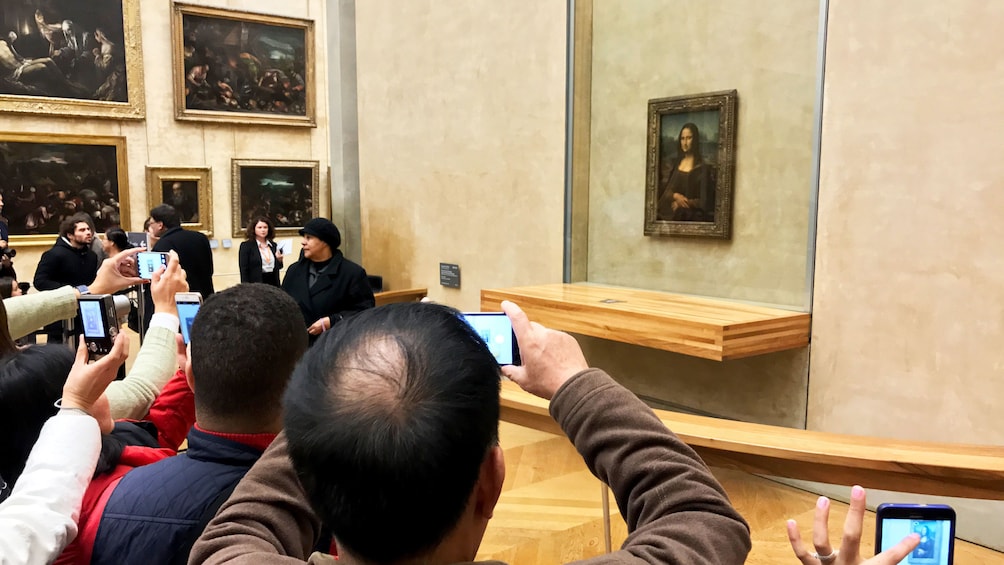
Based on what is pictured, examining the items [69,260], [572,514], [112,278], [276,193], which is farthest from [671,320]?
[276,193]

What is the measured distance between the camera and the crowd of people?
1.03 meters

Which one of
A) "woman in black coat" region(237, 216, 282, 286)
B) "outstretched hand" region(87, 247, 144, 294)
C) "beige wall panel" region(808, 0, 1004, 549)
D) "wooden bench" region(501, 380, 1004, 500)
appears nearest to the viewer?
"wooden bench" region(501, 380, 1004, 500)

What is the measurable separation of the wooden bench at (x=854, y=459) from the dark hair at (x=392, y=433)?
7.39 ft

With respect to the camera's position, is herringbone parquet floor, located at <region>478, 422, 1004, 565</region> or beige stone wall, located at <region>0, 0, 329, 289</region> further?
beige stone wall, located at <region>0, 0, 329, 289</region>

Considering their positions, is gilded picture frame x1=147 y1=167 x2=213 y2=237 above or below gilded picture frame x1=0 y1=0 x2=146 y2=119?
below

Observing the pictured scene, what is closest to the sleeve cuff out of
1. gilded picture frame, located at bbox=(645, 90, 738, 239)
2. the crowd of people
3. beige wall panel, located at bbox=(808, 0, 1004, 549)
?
the crowd of people

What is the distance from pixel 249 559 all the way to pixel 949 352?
516cm

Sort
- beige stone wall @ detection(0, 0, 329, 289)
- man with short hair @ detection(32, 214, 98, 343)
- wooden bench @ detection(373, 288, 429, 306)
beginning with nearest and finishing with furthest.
A: man with short hair @ detection(32, 214, 98, 343) → wooden bench @ detection(373, 288, 429, 306) → beige stone wall @ detection(0, 0, 329, 289)

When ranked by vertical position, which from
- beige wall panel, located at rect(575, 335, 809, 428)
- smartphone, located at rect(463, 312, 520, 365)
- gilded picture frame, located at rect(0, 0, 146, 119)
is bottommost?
beige wall panel, located at rect(575, 335, 809, 428)

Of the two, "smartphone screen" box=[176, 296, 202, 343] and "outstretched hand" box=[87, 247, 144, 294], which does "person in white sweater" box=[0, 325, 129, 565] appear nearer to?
"smartphone screen" box=[176, 296, 202, 343]

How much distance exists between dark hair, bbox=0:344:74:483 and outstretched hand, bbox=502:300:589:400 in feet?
4.55

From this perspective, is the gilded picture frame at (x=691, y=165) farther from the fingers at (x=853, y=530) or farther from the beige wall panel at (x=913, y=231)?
the fingers at (x=853, y=530)

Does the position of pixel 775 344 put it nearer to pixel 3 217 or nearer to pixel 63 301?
pixel 63 301

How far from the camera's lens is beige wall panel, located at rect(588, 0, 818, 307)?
20.2ft
